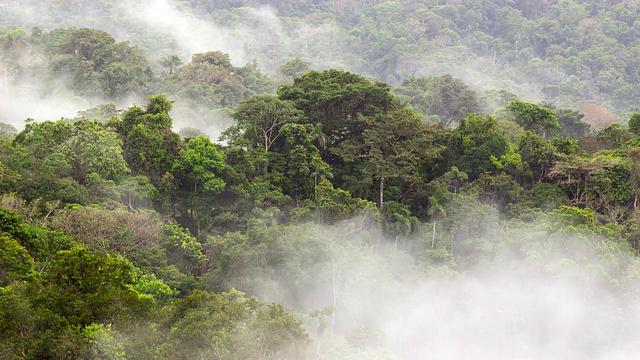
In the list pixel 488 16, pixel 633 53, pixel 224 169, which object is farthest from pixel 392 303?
pixel 488 16

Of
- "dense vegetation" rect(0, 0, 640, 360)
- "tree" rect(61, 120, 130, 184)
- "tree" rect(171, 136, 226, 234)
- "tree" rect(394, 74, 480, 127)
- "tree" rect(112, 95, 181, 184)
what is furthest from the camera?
"tree" rect(394, 74, 480, 127)

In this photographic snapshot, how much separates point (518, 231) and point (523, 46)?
61.7 meters

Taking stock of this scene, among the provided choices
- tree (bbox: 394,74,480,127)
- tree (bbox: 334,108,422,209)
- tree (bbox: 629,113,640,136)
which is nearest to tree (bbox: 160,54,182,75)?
tree (bbox: 394,74,480,127)

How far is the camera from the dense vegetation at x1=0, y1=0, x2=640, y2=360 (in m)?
15.4

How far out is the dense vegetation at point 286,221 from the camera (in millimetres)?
15406

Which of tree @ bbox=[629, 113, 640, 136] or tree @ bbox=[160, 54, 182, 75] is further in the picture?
tree @ bbox=[160, 54, 182, 75]

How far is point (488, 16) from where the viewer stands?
9012cm

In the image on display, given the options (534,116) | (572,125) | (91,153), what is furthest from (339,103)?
(572,125)

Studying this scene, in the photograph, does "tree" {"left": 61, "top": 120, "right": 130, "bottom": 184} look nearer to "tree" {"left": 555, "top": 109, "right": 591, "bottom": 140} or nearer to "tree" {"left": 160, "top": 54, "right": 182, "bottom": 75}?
"tree" {"left": 160, "top": 54, "right": 182, "bottom": 75}

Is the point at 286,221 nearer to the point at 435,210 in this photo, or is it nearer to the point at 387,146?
the point at 435,210

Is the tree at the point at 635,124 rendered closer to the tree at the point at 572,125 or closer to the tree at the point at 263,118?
the tree at the point at 263,118

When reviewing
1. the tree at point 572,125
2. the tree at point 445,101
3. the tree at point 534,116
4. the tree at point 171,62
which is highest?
the tree at point 171,62

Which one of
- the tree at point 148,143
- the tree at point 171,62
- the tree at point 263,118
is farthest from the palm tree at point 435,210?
the tree at point 171,62

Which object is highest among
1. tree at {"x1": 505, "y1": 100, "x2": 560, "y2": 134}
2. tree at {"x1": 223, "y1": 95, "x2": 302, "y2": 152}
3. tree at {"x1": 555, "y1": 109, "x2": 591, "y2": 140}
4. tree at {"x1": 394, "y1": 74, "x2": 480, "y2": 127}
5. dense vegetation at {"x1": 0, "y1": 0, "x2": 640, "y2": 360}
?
tree at {"x1": 394, "y1": 74, "x2": 480, "y2": 127}
